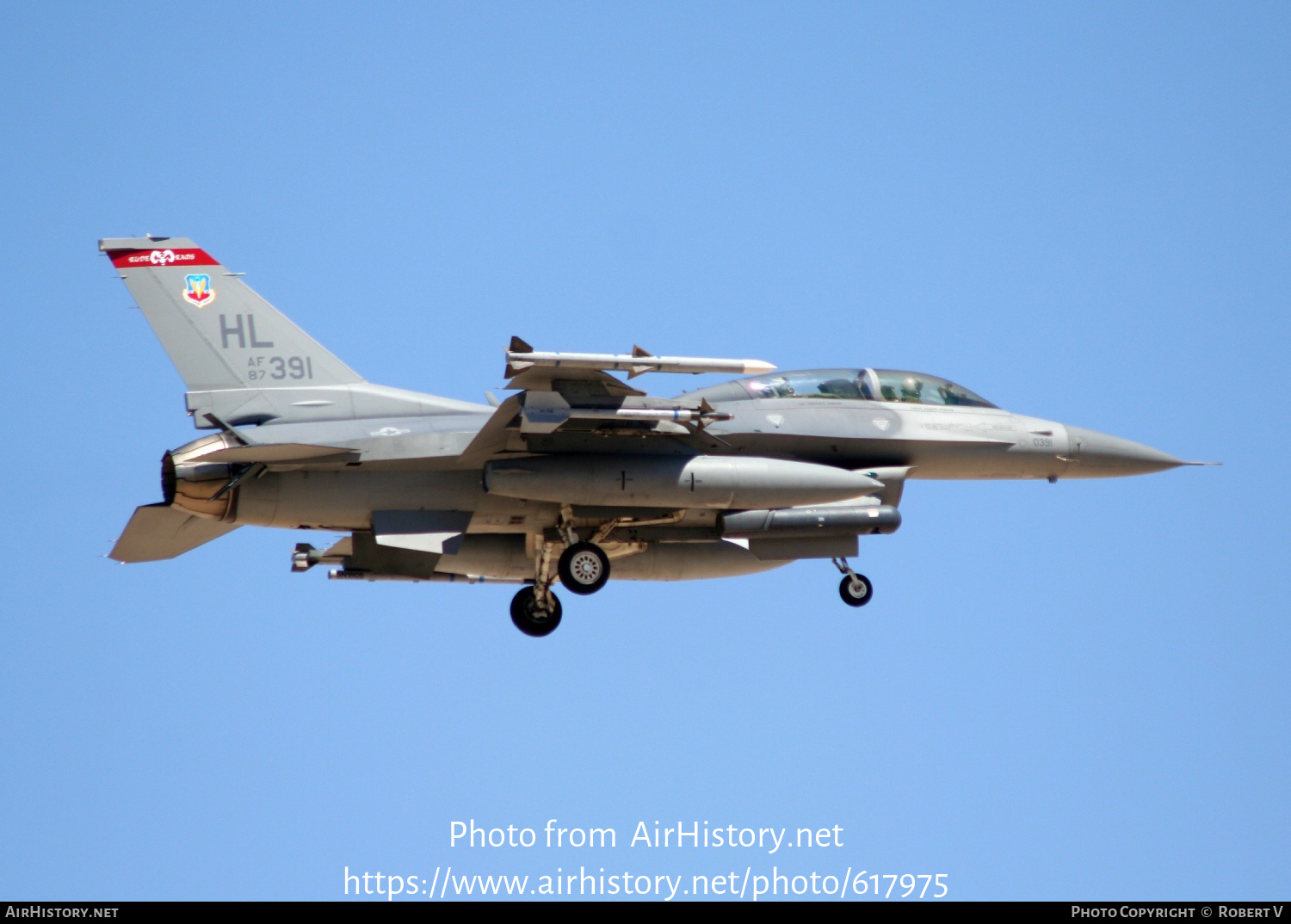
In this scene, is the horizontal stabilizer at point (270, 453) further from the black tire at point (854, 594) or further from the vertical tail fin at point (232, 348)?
the black tire at point (854, 594)

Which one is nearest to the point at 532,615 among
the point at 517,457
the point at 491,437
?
the point at 517,457

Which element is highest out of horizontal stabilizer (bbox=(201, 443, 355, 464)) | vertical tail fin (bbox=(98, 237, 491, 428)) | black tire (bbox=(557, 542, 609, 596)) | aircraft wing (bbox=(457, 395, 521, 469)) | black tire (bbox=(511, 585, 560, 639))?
vertical tail fin (bbox=(98, 237, 491, 428))

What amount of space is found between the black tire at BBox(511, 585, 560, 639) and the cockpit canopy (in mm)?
3051

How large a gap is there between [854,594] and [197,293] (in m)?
7.90

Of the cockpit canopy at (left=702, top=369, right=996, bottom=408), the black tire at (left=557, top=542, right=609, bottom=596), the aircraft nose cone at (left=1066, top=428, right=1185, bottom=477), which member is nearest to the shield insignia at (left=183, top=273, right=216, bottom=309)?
the black tire at (left=557, top=542, right=609, bottom=596)

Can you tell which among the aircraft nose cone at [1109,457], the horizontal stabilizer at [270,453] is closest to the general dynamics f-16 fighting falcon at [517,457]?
the horizontal stabilizer at [270,453]

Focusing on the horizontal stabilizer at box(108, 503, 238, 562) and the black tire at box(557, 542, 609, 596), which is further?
the black tire at box(557, 542, 609, 596)

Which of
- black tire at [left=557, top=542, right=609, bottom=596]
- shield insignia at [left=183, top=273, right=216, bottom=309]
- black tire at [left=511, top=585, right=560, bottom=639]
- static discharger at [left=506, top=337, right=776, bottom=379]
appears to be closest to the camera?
static discharger at [left=506, top=337, right=776, bottom=379]

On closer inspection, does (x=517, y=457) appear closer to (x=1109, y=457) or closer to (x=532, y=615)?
(x=532, y=615)

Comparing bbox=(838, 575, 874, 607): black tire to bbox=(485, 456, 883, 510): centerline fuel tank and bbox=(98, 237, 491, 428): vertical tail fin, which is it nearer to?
bbox=(485, 456, 883, 510): centerline fuel tank

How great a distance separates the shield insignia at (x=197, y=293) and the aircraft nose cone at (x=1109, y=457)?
979 cm

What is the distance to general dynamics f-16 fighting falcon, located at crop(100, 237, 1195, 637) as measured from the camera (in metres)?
16.0

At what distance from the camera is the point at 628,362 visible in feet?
47.6
